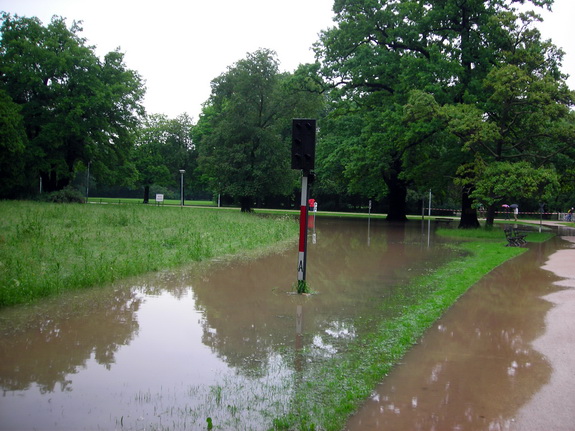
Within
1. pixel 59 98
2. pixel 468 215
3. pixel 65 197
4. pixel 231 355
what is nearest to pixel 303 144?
pixel 231 355

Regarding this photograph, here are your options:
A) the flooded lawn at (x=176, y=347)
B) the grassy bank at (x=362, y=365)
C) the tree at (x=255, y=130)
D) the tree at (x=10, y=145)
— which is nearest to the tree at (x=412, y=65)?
the tree at (x=255, y=130)

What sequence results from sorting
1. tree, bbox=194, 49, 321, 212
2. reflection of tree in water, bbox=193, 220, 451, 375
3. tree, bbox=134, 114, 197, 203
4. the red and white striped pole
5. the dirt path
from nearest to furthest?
the dirt path, reflection of tree in water, bbox=193, 220, 451, 375, the red and white striped pole, tree, bbox=194, 49, 321, 212, tree, bbox=134, 114, 197, 203

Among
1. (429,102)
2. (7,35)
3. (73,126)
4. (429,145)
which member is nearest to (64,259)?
(429,102)

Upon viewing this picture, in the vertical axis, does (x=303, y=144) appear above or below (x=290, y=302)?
above

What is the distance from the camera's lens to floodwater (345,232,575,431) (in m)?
4.43

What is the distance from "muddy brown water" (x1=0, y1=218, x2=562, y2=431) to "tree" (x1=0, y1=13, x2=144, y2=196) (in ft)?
111

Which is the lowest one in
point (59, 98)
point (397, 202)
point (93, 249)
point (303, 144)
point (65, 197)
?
point (93, 249)

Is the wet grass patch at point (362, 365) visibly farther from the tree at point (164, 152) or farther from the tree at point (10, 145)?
the tree at point (164, 152)

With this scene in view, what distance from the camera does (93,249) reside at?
1344 centimetres

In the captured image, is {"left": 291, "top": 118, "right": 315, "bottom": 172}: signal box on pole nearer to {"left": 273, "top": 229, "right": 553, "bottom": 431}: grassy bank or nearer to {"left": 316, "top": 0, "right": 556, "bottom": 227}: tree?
{"left": 273, "top": 229, "right": 553, "bottom": 431}: grassy bank

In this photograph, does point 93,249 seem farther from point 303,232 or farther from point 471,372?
point 471,372

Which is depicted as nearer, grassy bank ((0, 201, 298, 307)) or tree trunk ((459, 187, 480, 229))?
grassy bank ((0, 201, 298, 307))

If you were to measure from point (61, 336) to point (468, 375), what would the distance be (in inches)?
197

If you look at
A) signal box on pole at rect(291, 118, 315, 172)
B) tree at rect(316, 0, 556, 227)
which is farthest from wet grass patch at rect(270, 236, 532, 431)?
tree at rect(316, 0, 556, 227)
